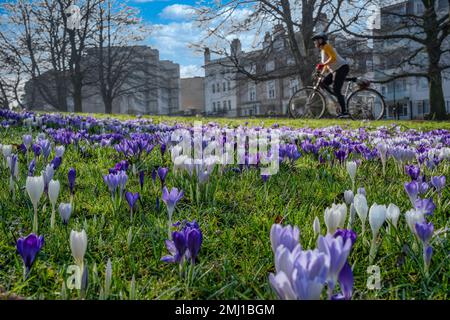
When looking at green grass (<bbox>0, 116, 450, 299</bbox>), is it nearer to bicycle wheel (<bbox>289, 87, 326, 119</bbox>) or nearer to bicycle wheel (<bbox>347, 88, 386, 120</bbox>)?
bicycle wheel (<bbox>289, 87, 326, 119</bbox>)

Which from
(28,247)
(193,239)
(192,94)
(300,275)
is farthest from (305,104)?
(192,94)

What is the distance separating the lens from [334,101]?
12102 mm

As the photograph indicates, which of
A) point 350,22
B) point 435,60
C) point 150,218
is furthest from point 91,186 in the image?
point 435,60

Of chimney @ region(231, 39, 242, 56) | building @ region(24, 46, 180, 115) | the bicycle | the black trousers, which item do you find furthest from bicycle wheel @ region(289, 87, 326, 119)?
building @ region(24, 46, 180, 115)

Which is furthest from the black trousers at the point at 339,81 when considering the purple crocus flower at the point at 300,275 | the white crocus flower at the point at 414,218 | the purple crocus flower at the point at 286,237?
the purple crocus flower at the point at 300,275

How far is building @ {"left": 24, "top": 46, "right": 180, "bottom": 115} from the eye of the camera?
31.5 m

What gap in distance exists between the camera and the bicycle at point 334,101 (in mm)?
11578

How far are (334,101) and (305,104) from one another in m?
0.97

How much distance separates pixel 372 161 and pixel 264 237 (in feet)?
7.34

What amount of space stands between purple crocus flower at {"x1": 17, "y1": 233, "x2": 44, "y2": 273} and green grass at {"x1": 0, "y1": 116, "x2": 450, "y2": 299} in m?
0.06

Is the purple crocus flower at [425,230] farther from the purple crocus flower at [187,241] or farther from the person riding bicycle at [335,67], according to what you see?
the person riding bicycle at [335,67]

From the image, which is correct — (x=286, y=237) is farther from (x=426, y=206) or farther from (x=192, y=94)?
(x=192, y=94)

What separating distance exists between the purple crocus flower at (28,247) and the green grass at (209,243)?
63mm
